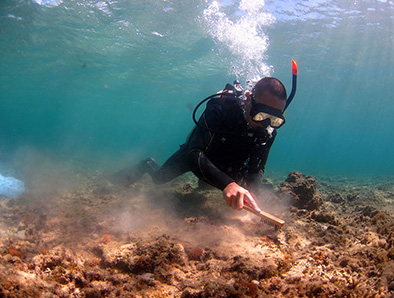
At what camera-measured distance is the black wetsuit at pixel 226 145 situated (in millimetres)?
3229

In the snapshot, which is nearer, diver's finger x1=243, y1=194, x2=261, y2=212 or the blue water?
diver's finger x1=243, y1=194, x2=261, y2=212

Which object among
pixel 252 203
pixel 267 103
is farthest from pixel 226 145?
pixel 252 203

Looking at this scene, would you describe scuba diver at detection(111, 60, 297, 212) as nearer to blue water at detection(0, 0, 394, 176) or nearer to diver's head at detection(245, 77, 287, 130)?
diver's head at detection(245, 77, 287, 130)

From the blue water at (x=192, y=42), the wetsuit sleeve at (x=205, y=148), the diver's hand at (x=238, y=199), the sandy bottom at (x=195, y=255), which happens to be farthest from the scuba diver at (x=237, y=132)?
the blue water at (x=192, y=42)

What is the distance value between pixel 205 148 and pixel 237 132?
25.4 inches

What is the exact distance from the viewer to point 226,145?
3.90 m

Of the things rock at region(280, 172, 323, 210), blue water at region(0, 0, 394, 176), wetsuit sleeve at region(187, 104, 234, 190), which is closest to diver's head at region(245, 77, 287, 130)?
wetsuit sleeve at region(187, 104, 234, 190)

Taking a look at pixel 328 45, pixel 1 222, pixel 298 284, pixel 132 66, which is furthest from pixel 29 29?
pixel 328 45

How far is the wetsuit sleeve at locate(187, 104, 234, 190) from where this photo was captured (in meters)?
2.95

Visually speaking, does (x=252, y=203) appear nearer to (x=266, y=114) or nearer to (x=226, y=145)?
(x=266, y=114)

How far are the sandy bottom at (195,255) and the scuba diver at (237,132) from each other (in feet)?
2.87

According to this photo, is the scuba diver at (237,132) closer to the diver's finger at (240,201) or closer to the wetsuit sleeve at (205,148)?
the wetsuit sleeve at (205,148)

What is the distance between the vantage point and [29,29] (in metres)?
17.2

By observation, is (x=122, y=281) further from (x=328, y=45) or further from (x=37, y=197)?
(x=328, y=45)
